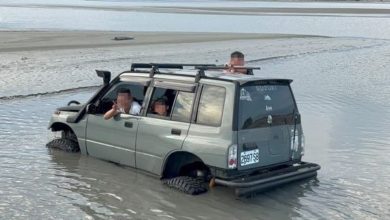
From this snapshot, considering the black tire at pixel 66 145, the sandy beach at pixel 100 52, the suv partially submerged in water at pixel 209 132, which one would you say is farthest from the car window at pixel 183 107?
the sandy beach at pixel 100 52

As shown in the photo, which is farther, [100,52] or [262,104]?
[100,52]

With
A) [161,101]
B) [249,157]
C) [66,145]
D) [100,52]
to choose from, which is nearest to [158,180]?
[161,101]

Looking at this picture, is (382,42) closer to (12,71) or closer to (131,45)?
(131,45)

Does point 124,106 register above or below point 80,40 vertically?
below

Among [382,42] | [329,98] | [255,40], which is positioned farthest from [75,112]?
[382,42]

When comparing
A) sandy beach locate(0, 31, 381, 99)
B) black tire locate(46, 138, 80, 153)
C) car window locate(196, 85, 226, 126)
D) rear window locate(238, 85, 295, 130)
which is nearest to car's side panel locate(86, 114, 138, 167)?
black tire locate(46, 138, 80, 153)

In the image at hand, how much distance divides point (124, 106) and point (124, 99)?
4.5 inches

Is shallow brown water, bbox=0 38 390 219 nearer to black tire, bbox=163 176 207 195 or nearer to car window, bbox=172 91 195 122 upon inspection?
black tire, bbox=163 176 207 195

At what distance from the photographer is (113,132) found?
9.25m

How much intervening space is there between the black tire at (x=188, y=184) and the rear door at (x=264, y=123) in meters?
0.74

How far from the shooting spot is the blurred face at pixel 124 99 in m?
9.10

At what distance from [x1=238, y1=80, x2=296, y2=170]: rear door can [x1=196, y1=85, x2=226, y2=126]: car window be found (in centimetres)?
26

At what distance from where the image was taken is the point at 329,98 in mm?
16812

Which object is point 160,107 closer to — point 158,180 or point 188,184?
point 158,180
